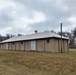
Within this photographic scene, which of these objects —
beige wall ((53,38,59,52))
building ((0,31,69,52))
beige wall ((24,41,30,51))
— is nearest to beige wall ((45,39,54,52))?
building ((0,31,69,52))

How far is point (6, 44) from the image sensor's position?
4572 centimetres

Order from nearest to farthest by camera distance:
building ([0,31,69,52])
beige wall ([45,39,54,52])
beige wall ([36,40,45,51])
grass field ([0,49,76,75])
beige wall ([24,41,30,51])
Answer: grass field ([0,49,76,75]) → beige wall ([45,39,54,52]) → building ([0,31,69,52]) → beige wall ([36,40,45,51]) → beige wall ([24,41,30,51])

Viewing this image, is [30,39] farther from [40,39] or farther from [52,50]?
[52,50]

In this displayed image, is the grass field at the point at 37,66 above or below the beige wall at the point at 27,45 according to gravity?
below

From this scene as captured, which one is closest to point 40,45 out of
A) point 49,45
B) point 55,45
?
point 49,45

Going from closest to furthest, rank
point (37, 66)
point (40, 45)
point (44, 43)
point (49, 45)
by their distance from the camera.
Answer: point (37, 66)
point (49, 45)
point (44, 43)
point (40, 45)

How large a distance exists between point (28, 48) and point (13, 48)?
7032mm

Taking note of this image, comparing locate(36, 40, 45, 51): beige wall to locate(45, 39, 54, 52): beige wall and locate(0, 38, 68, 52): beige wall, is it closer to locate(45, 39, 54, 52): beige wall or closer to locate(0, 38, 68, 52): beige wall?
locate(0, 38, 68, 52): beige wall

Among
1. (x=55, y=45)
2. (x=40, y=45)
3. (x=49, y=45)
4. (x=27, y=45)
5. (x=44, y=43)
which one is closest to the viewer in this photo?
(x=49, y=45)

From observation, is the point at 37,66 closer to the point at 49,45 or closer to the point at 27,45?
the point at 49,45

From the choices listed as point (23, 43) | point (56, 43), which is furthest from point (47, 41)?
point (23, 43)

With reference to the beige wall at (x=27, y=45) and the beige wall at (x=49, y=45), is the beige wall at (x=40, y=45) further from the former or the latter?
the beige wall at (x=27, y=45)

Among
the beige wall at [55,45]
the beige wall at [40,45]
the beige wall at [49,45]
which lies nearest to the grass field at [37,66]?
the beige wall at [49,45]

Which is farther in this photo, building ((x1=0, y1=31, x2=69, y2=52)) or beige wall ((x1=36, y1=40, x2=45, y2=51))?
beige wall ((x1=36, y1=40, x2=45, y2=51))
